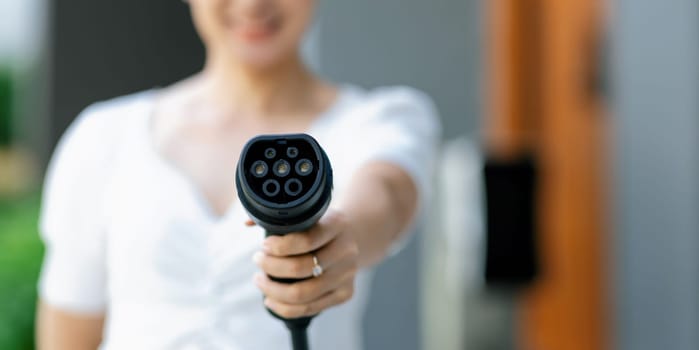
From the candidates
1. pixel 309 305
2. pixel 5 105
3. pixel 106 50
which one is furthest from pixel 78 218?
pixel 5 105

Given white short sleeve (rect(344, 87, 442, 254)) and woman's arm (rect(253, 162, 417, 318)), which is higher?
white short sleeve (rect(344, 87, 442, 254))

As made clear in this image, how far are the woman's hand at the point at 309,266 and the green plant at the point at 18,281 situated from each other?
1672mm

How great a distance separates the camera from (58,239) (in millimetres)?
831

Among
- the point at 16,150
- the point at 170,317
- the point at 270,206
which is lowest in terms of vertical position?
the point at 16,150

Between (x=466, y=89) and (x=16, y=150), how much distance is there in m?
4.00

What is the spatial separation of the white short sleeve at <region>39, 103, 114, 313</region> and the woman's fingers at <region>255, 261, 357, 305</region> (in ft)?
0.89

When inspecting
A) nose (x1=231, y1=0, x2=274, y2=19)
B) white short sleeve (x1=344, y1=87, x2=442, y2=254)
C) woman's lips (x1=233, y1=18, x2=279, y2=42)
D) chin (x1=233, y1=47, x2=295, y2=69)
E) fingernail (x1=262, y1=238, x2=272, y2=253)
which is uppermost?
nose (x1=231, y1=0, x2=274, y2=19)

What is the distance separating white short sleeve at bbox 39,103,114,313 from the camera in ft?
2.64

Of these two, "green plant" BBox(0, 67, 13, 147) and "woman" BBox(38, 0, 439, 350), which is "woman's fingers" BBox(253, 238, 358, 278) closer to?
"woman" BBox(38, 0, 439, 350)

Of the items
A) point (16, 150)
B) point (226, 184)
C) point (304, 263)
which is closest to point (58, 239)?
point (226, 184)

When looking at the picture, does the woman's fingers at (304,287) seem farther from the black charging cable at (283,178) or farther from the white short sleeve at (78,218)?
the white short sleeve at (78,218)

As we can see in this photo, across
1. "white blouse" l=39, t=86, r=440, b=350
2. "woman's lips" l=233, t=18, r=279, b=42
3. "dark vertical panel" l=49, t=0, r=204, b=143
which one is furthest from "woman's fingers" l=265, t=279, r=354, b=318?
"dark vertical panel" l=49, t=0, r=204, b=143

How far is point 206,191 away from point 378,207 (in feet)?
0.44

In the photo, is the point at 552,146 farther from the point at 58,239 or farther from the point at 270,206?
the point at 270,206
